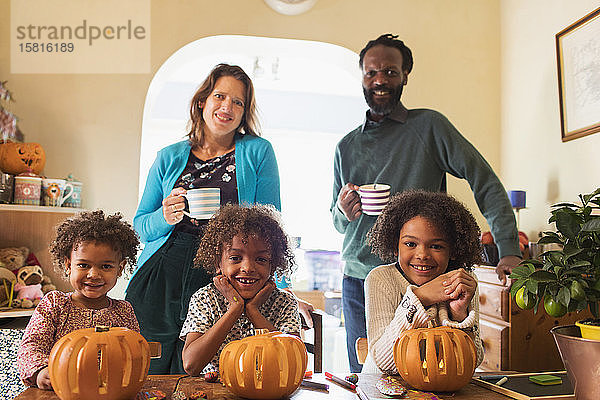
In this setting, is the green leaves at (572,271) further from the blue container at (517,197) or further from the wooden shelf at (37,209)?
the wooden shelf at (37,209)

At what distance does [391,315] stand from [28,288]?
1627 millimetres

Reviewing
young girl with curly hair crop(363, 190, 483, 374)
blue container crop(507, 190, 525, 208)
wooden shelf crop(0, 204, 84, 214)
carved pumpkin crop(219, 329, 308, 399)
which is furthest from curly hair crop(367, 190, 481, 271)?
wooden shelf crop(0, 204, 84, 214)

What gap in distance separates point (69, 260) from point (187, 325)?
1.24ft

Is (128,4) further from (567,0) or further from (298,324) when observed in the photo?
(567,0)

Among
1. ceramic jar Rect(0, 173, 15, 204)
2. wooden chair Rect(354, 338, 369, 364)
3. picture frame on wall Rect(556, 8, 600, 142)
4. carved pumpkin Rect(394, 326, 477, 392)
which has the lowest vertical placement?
wooden chair Rect(354, 338, 369, 364)

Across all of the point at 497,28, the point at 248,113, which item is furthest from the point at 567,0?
the point at 248,113

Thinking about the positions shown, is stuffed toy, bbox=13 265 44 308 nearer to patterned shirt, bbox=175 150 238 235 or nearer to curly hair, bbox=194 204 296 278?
patterned shirt, bbox=175 150 238 235

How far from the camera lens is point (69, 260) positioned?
151 centimetres

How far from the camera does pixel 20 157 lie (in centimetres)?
238

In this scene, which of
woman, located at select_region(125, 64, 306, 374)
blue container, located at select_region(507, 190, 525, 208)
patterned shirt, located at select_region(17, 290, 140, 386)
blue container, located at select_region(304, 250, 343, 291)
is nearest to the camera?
patterned shirt, located at select_region(17, 290, 140, 386)

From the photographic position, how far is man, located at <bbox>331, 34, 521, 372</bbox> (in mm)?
1874

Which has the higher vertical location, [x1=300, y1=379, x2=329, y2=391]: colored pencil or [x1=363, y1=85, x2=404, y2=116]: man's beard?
[x1=363, y1=85, x2=404, y2=116]: man's beard

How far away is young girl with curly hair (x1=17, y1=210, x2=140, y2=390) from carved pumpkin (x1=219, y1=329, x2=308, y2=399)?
18.6 inches

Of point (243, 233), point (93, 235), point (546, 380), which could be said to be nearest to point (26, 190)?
point (93, 235)
